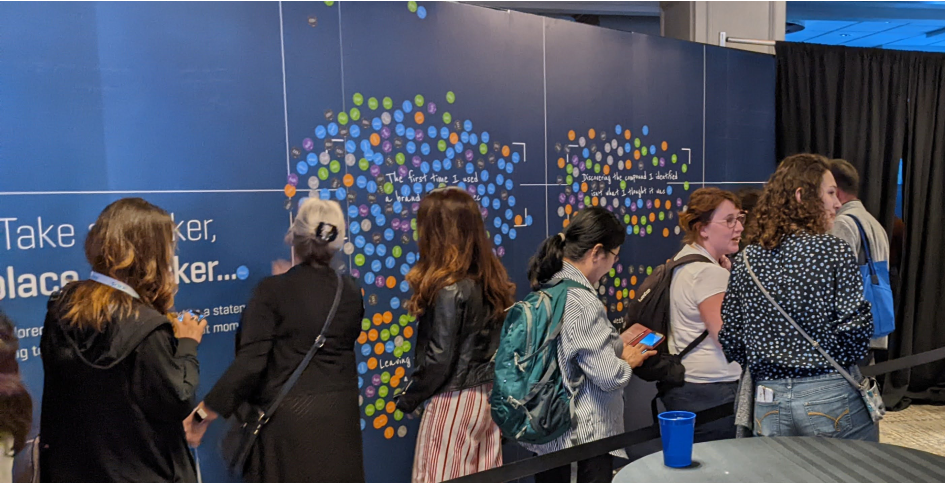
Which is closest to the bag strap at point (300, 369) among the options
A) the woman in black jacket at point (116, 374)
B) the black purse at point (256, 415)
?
the black purse at point (256, 415)

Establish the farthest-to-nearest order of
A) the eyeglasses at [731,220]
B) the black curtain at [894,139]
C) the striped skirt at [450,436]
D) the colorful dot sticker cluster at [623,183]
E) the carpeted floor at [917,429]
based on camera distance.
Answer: the black curtain at [894,139] → the carpeted floor at [917,429] → the colorful dot sticker cluster at [623,183] → the eyeglasses at [731,220] → the striped skirt at [450,436]

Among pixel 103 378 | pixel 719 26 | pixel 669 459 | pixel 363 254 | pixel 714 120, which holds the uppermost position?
pixel 719 26

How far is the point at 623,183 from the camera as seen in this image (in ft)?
11.7

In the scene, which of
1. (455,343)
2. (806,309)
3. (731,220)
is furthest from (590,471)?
(731,220)

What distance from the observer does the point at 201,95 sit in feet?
7.44

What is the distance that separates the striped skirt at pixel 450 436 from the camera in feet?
7.81

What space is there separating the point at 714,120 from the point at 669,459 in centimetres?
267

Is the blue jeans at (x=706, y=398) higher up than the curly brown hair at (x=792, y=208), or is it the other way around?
the curly brown hair at (x=792, y=208)

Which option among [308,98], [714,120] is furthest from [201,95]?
[714,120]

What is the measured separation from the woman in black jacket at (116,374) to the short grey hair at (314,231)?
461mm

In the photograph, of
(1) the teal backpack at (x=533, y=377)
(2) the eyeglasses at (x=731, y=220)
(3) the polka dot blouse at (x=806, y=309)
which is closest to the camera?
(3) the polka dot blouse at (x=806, y=309)

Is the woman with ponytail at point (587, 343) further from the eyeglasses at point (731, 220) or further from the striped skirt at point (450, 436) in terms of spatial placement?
the eyeglasses at point (731, 220)

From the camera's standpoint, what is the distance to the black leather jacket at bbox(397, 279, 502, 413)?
91.7 inches

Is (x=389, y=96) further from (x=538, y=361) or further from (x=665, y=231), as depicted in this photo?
(x=665, y=231)
